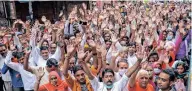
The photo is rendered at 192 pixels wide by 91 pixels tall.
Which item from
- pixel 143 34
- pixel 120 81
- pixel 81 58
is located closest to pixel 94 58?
pixel 81 58

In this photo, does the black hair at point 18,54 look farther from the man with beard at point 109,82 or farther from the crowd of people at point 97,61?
the man with beard at point 109,82

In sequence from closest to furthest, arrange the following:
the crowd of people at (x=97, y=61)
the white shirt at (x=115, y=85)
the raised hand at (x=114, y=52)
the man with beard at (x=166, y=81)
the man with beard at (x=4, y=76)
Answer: the man with beard at (x=166, y=81) → the white shirt at (x=115, y=85) → the crowd of people at (x=97, y=61) → the raised hand at (x=114, y=52) → the man with beard at (x=4, y=76)

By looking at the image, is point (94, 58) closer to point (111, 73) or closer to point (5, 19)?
point (111, 73)

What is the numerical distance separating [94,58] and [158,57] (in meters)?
0.93

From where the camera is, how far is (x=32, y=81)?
5.38 metres

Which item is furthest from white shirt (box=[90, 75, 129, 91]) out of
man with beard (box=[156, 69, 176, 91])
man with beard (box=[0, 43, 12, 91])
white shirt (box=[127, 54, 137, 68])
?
man with beard (box=[0, 43, 12, 91])

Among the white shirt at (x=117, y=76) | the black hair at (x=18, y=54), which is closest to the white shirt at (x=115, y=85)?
the white shirt at (x=117, y=76)

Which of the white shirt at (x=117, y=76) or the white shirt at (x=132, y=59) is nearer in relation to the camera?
the white shirt at (x=117, y=76)

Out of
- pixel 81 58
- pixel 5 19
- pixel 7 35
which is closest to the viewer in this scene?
pixel 81 58

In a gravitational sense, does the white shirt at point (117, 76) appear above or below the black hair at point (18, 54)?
below

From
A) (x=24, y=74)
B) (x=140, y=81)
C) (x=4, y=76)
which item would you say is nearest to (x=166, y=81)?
(x=140, y=81)

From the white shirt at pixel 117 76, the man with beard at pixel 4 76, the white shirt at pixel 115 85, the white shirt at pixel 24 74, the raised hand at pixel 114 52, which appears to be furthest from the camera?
the man with beard at pixel 4 76

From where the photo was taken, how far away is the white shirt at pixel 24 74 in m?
5.30

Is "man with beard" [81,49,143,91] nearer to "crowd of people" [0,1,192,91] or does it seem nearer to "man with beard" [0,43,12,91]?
"crowd of people" [0,1,192,91]
